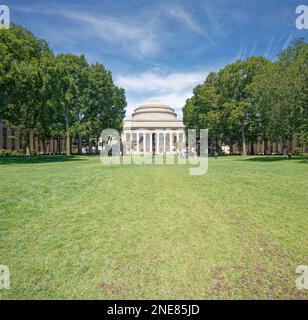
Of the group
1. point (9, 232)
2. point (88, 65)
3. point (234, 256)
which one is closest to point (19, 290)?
point (9, 232)

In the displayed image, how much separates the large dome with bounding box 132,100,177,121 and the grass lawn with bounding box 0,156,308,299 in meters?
98.1

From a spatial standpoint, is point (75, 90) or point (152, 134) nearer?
point (75, 90)

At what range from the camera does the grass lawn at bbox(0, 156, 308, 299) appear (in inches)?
191

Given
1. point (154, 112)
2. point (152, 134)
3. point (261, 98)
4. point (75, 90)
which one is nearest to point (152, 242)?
point (261, 98)

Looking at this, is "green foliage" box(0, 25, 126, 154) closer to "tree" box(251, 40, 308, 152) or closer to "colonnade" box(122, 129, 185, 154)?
"tree" box(251, 40, 308, 152)

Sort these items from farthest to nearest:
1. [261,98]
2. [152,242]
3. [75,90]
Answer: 1. [75,90]
2. [261,98]
3. [152,242]

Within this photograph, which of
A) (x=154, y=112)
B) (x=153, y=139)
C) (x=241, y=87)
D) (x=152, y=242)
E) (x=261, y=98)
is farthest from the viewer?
(x=154, y=112)

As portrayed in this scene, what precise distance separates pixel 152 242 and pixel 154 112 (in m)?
108

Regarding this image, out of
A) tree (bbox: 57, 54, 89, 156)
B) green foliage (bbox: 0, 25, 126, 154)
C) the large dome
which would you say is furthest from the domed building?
tree (bbox: 57, 54, 89, 156)

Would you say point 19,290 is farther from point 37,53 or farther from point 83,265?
point 37,53

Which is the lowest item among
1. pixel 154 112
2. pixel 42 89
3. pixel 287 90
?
pixel 287 90

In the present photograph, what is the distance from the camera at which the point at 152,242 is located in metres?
6.41

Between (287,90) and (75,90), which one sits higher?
(75,90)

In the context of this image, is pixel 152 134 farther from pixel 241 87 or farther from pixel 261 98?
pixel 261 98
